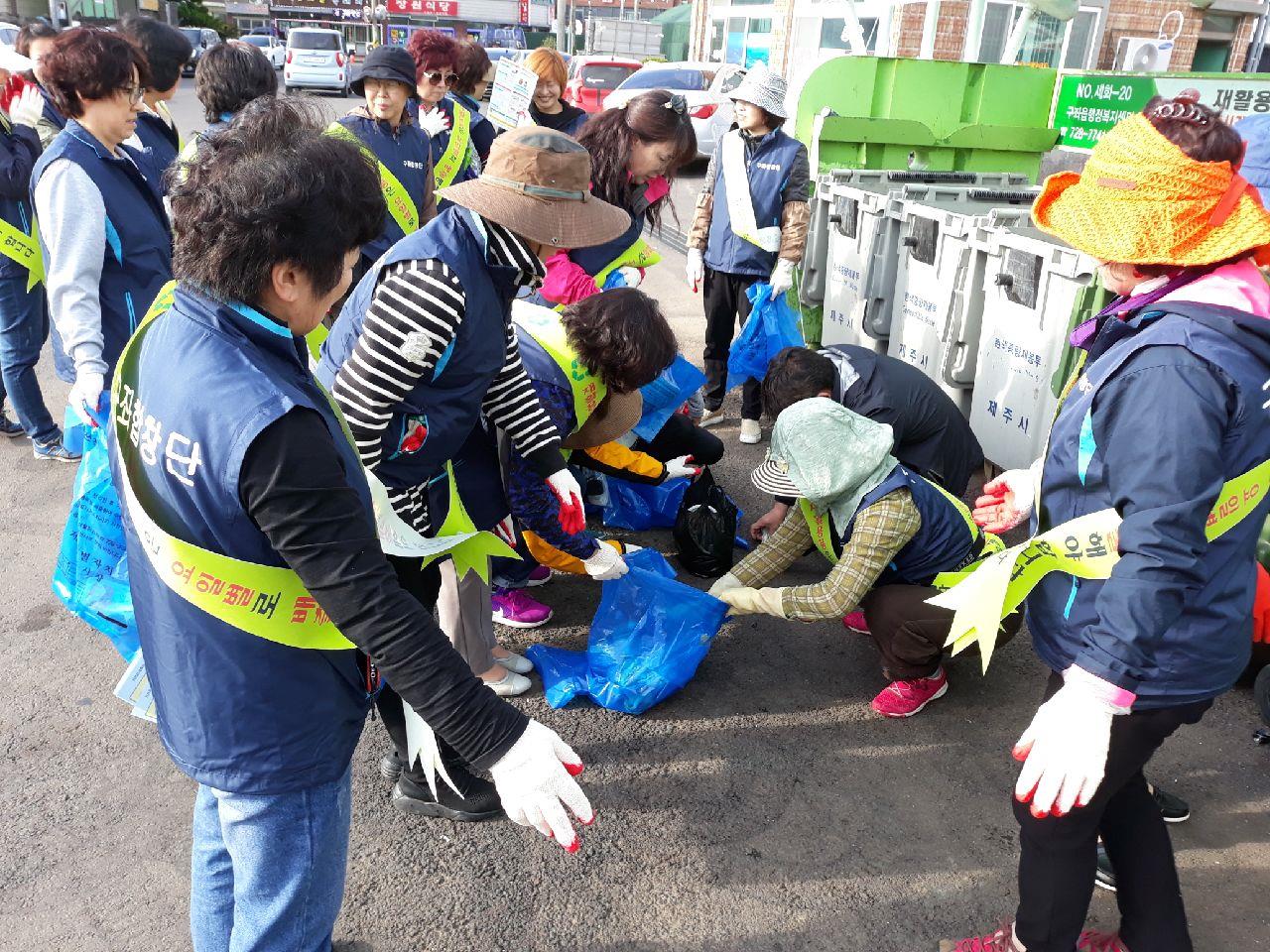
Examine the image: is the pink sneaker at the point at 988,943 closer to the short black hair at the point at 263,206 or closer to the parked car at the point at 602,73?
the short black hair at the point at 263,206

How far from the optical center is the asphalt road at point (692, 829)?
225 centimetres

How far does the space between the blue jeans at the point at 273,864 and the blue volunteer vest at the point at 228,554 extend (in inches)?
2.2

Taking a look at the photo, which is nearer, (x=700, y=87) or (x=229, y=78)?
(x=229, y=78)

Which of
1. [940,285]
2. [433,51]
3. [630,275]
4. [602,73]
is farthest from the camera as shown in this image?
[602,73]

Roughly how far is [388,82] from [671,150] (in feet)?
4.78

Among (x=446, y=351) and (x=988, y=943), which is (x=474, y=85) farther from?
(x=988, y=943)

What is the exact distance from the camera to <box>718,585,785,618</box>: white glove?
2830 mm

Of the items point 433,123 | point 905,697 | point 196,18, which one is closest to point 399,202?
point 433,123

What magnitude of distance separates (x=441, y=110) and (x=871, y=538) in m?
3.68

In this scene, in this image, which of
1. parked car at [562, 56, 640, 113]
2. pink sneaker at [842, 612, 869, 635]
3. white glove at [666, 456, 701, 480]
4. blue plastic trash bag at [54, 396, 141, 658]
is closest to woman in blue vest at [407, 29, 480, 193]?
white glove at [666, 456, 701, 480]

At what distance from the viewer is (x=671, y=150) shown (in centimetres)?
378

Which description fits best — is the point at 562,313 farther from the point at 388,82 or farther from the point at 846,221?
the point at 846,221

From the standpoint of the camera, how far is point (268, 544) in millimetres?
1342

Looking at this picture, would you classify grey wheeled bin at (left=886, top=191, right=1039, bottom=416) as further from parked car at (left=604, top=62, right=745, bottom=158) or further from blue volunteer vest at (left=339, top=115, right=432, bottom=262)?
parked car at (left=604, top=62, right=745, bottom=158)
